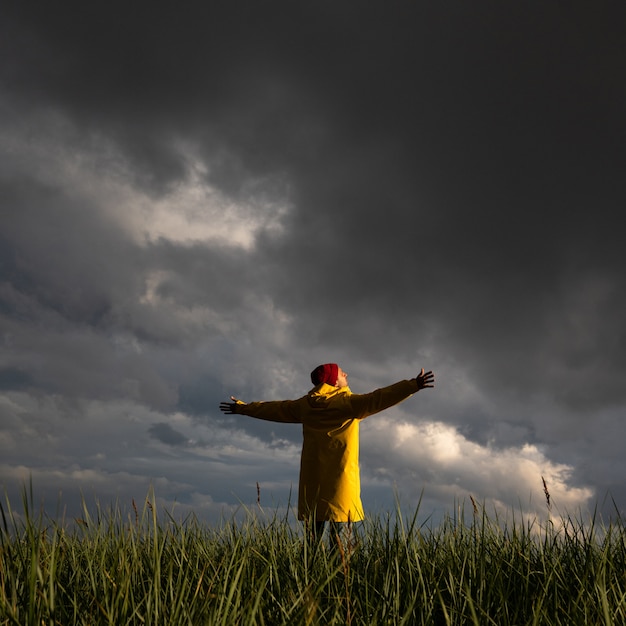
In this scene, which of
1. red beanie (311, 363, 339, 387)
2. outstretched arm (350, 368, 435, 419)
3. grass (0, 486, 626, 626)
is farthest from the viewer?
red beanie (311, 363, 339, 387)

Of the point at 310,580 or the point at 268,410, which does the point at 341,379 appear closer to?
the point at 268,410

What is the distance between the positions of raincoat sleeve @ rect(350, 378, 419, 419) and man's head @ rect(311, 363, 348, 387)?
0.60m

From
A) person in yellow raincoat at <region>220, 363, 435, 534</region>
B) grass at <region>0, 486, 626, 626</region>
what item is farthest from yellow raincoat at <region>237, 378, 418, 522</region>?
grass at <region>0, 486, 626, 626</region>

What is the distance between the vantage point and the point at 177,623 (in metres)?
2.97

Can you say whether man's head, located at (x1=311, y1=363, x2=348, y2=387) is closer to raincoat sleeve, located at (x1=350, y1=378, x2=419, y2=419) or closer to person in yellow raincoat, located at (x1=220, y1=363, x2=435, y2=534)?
person in yellow raincoat, located at (x1=220, y1=363, x2=435, y2=534)

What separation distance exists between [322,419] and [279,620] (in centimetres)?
384

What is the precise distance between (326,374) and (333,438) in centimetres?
84

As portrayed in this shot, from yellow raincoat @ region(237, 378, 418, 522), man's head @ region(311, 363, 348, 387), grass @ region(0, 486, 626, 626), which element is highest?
man's head @ region(311, 363, 348, 387)

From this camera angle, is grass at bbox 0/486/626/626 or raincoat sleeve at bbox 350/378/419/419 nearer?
grass at bbox 0/486/626/626

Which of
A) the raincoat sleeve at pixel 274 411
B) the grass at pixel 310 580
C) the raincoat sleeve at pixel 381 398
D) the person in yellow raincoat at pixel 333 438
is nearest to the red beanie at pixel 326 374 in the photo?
the person in yellow raincoat at pixel 333 438

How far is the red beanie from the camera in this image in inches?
300

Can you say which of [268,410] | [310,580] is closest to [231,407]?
[268,410]

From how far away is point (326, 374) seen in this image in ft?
25.0

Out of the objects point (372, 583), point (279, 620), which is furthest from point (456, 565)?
point (279, 620)
